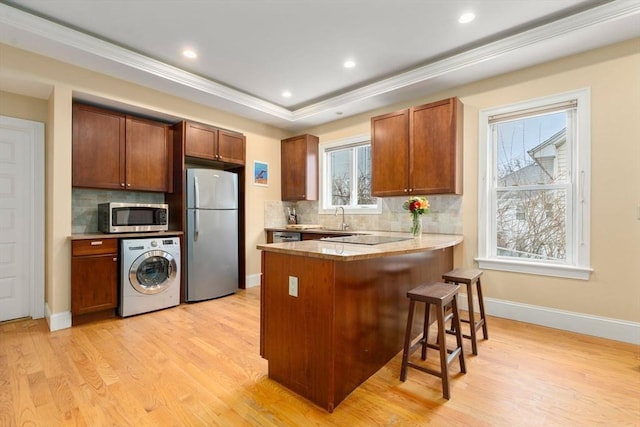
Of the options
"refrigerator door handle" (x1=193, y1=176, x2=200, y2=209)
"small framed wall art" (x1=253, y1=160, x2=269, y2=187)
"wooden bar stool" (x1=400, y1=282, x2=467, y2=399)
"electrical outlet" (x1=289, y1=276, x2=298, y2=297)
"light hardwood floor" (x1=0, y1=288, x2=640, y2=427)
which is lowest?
"light hardwood floor" (x1=0, y1=288, x2=640, y2=427)

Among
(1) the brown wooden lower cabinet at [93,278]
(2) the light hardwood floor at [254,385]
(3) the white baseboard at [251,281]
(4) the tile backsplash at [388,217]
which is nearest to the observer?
(2) the light hardwood floor at [254,385]

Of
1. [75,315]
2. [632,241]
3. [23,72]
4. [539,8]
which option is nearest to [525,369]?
[632,241]

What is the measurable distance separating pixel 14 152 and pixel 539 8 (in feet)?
17.5

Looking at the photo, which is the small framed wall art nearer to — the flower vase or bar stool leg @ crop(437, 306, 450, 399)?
the flower vase

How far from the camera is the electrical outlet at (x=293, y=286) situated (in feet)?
6.28

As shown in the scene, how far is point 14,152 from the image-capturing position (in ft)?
10.7

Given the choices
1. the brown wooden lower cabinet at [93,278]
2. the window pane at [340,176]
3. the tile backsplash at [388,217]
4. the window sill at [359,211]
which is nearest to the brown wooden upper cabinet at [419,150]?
the tile backsplash at [388,217]

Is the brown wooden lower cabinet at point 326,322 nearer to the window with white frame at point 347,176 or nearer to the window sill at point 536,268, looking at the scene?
the window sill at point 536,268

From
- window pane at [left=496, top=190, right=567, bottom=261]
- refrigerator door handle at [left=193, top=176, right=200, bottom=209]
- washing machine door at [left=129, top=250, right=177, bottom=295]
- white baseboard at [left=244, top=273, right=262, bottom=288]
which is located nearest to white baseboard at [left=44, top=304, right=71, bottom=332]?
washing machine door at [left=129, top=250, right=177, bottom=295]

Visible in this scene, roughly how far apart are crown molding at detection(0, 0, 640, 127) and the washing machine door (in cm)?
207

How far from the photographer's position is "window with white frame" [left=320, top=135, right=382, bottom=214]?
4.62 m

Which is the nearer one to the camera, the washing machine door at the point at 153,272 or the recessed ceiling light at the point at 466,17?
the recessed ceiling light at the point at 466,17

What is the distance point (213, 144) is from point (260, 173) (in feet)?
3.03

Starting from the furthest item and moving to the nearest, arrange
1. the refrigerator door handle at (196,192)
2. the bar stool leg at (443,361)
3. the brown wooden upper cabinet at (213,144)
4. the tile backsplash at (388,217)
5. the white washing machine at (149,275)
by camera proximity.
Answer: the brown wooden upper cabinet at (213,144)
the refrigerator door handle at (196,192)
the tile backsplash at (388,217)
the white washing machine at (149,275)
the bar stool leg at (443,361)
